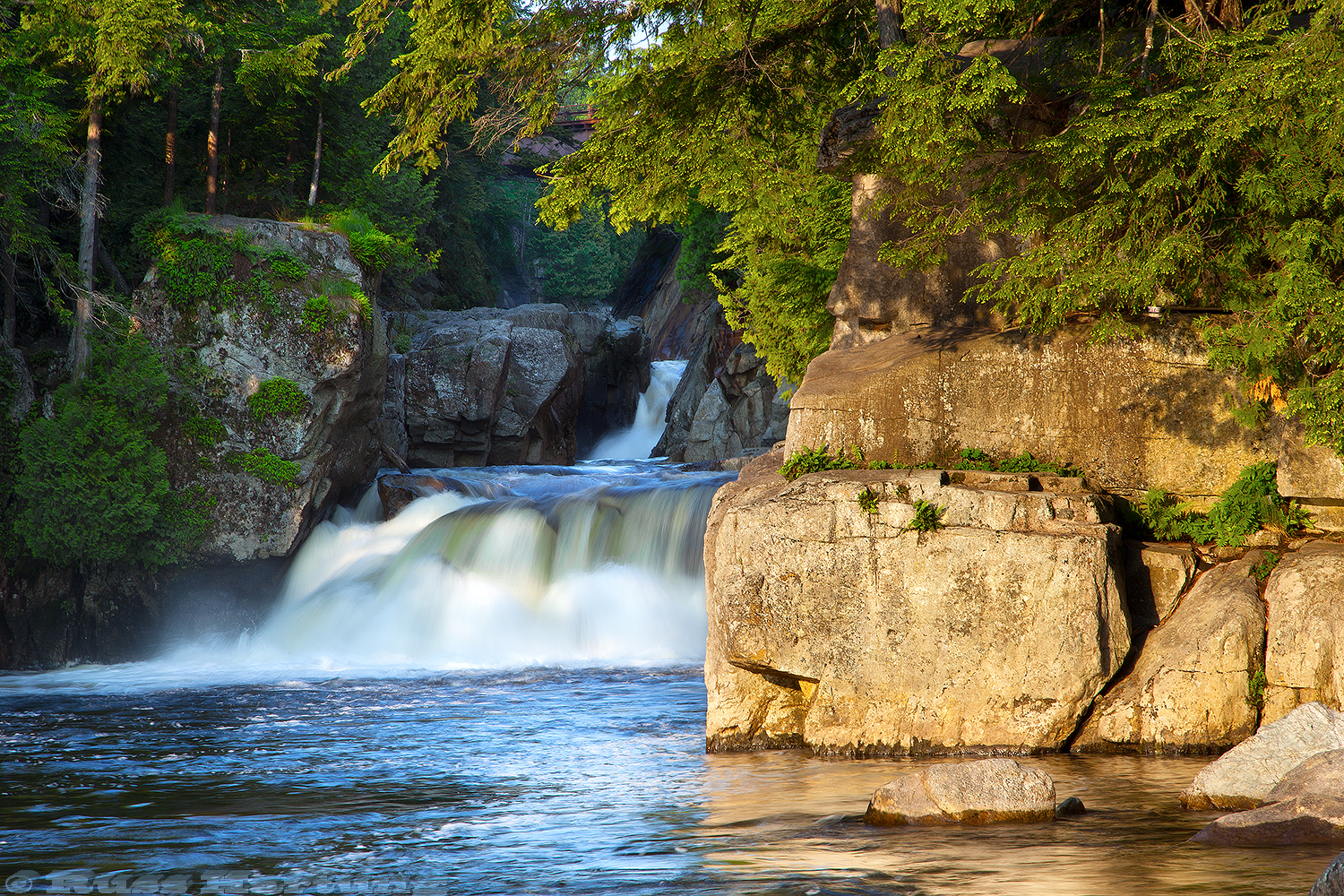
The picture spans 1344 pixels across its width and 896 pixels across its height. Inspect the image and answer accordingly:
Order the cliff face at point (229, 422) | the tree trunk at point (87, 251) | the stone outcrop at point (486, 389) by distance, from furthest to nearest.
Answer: the stone outcrop at point (486, 389), the cliff face at point (229, 422), the tree trunk at point (87, 251)

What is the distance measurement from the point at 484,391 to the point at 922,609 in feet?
73.5

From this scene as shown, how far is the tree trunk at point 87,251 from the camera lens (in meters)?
18.7

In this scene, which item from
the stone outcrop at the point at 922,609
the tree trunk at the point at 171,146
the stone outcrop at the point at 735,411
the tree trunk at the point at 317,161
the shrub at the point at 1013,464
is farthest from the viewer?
the stone outcrop at the point at 735,411

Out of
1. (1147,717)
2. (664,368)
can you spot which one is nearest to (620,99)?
(1147,717)

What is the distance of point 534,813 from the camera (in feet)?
26.1

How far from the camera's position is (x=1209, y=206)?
29.3 ft

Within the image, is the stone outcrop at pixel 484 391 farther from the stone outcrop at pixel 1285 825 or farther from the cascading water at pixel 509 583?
the stone outcrop at pixel 1285 825

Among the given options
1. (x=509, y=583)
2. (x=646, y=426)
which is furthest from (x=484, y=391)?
(x=509, y=583)

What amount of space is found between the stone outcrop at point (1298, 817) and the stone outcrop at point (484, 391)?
24.7 meters

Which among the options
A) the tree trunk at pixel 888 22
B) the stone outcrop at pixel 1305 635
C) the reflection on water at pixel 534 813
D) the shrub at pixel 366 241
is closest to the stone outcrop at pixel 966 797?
the reflection on water at pixel 534 813

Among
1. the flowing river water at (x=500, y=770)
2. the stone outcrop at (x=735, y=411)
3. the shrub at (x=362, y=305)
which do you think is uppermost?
the shrub at (x=362, y=305)

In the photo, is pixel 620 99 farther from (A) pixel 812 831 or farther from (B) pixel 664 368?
(B) pixel 664 368

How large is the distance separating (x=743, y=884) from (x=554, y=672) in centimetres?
972

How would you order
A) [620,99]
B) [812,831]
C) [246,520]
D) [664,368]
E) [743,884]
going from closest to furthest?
[743,884] → [812,831] → [620,99] → [246,520] → [664,368]
